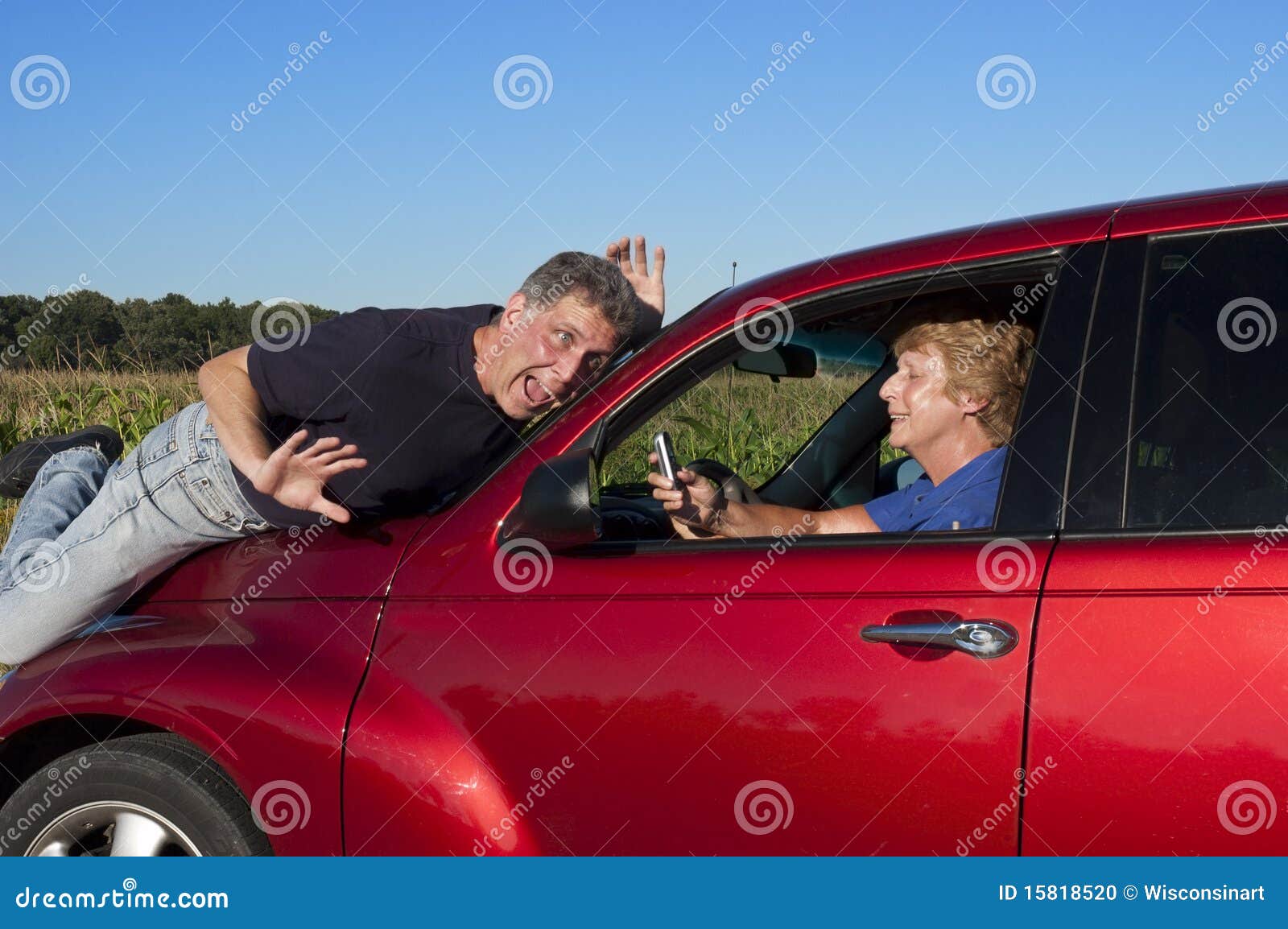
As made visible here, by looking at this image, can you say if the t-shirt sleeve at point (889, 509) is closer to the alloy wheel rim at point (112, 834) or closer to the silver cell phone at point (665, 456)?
the silver cell phone at point (665, 456)

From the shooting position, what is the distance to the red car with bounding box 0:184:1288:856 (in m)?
2.05

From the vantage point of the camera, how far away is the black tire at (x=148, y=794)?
2.63 metres

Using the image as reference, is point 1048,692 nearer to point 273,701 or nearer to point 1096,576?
point 1096,576

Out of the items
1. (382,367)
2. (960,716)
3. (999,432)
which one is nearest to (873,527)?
(999,432)

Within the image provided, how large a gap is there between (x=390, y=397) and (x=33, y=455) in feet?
4.17

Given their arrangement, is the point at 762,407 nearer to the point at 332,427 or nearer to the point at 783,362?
the point at 783,362

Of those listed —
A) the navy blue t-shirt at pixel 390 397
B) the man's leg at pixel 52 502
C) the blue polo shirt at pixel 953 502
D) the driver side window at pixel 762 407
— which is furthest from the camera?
the driver side window at pixel 762 407

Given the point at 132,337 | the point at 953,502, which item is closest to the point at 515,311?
the point at 953,502

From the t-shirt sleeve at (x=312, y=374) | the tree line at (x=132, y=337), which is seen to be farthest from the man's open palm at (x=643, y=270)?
the tree line at (x=132, y=337)

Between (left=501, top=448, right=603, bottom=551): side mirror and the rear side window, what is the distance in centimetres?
97

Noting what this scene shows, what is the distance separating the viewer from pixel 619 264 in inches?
137

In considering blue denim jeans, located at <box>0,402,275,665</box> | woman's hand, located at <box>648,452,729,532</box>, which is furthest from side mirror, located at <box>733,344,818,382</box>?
blue denim jeans, located at <box>0,402,275,665</box>

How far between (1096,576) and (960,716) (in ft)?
1.08

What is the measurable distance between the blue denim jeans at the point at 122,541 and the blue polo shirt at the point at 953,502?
4.91ft
